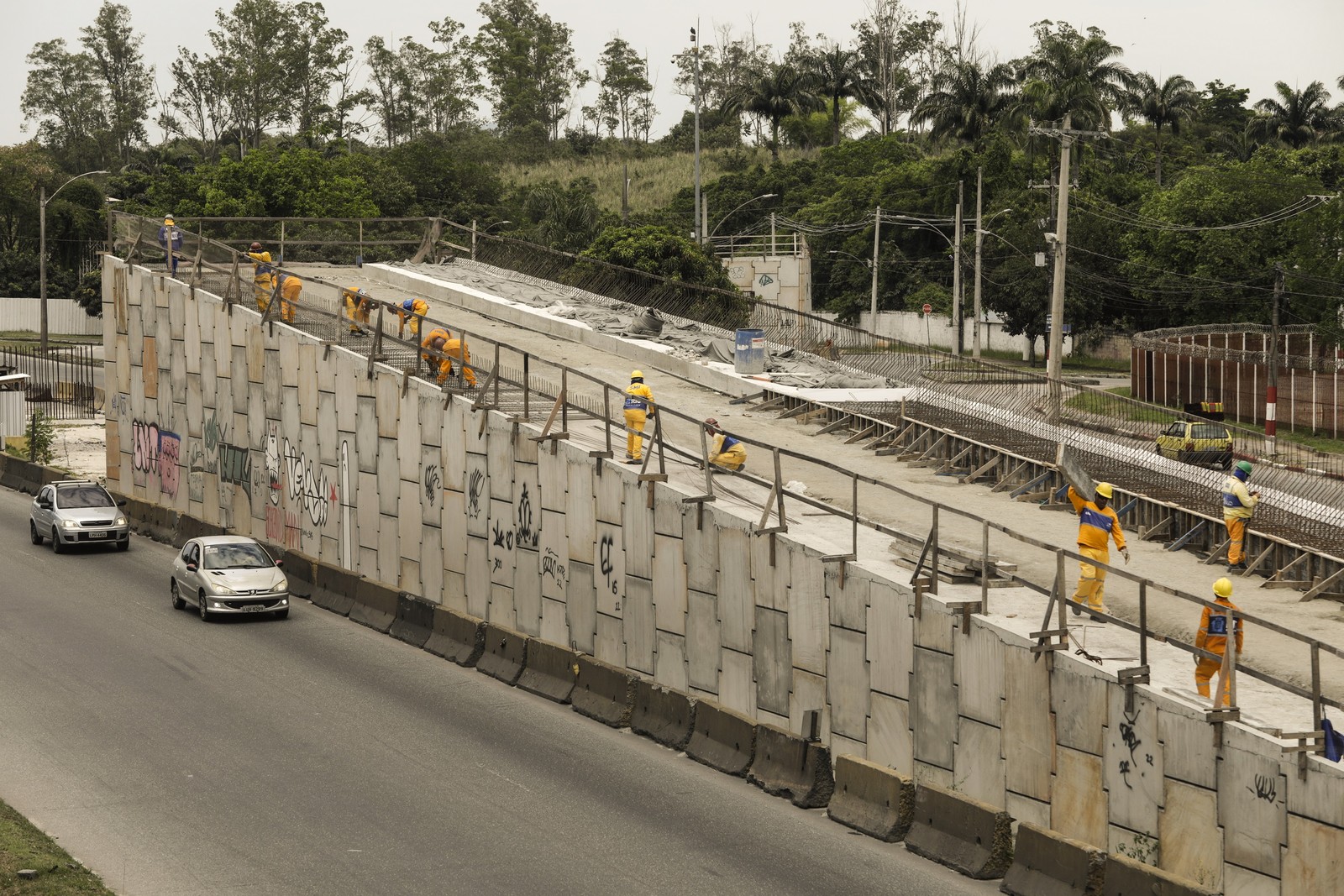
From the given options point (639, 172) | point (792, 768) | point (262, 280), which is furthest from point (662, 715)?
point (639, 172)

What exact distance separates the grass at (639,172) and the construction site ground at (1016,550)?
2946 inches

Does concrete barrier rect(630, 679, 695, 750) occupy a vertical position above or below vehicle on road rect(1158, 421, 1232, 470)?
below

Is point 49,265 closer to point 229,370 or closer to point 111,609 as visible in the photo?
point 229,370

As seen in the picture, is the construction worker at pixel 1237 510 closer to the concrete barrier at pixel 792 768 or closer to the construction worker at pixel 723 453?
the construction worker at pixel 723 453

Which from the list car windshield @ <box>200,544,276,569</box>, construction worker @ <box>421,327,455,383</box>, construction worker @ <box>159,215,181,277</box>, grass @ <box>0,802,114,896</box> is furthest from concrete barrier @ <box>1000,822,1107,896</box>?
construction worker @ <box>159,215,181,277</box>

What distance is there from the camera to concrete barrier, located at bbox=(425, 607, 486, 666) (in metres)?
24.0

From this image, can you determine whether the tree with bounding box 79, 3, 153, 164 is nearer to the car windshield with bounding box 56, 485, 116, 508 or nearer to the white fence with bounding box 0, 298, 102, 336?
the white fence with bounding box 0, 298, 102, 336

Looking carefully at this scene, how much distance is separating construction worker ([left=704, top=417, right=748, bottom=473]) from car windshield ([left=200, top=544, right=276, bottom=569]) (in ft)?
34.0

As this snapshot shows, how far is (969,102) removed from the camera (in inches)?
3711

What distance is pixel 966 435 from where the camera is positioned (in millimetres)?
28359

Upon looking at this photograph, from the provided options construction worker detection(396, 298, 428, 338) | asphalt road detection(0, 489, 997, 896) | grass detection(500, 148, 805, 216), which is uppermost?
grass detection(500, 148, 805, 216)

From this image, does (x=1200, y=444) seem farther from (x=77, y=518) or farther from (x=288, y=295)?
(x=77, y=518)

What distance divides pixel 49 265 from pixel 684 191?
4102cm

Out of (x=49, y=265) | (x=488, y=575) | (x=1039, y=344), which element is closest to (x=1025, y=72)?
(x=1039, y=344)
